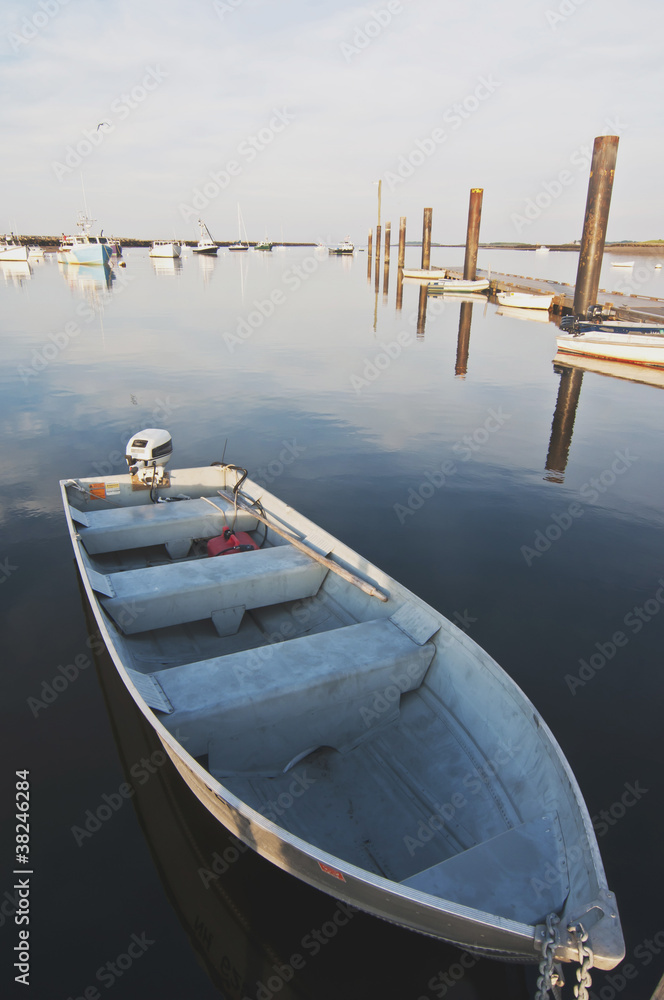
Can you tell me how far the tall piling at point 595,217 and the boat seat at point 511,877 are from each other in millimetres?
28069

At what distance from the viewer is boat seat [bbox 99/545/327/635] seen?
7238 mm

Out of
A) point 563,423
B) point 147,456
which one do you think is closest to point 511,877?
point 147,456

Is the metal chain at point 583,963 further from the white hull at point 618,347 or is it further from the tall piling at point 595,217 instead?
the tall piling at point 595,217

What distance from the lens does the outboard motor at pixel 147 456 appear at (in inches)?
A: 421

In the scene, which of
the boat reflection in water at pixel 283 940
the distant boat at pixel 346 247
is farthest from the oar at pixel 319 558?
the distant boat at pixel 346 247

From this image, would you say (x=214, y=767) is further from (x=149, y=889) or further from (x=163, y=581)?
(x=163, y=581)

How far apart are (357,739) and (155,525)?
5.03 m

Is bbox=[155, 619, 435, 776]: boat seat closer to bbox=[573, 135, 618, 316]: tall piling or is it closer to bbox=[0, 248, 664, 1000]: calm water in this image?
bbox=[0, 248, 664, 1000]: calm water

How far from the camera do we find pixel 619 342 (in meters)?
26.4

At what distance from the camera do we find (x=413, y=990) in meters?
4.34

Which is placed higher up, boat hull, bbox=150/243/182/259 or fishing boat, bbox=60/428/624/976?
boat hull, bbox=150/243/182/259

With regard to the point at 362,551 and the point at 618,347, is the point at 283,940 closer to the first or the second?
the point at 362,551

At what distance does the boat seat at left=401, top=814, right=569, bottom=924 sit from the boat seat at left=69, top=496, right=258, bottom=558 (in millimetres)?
6621

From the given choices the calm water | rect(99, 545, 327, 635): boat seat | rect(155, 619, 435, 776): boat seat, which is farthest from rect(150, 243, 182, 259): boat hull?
rect(155, 619, 435, 776): boat seat
